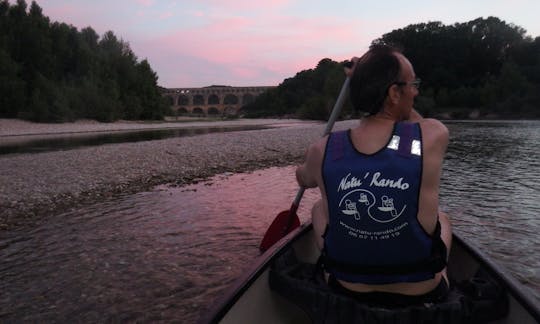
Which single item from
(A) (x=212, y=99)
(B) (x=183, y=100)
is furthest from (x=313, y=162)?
(B) (x=183, y=100)

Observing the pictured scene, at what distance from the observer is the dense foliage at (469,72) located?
9325 cm

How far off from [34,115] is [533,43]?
11347cm

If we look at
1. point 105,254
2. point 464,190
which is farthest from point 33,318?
point 464,190

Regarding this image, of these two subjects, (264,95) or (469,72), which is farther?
(264,95)

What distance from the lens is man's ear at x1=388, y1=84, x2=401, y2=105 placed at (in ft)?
8.68

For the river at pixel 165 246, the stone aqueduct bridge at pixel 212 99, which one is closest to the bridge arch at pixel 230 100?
the stone aqueduct bridge at pixel 212 99

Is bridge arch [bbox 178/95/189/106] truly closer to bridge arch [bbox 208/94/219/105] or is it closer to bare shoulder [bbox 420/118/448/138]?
bridge arch [bbox 208/94/219/105]

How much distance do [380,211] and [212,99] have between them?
191 metres

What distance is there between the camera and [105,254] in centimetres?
725

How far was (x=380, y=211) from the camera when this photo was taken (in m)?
2.40

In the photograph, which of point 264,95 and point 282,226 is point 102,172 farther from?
point 264,95

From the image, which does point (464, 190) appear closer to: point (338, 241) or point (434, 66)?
point (338, 241)

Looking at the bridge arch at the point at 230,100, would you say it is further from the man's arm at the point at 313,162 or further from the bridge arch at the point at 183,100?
the man's arm at the point at 313,162

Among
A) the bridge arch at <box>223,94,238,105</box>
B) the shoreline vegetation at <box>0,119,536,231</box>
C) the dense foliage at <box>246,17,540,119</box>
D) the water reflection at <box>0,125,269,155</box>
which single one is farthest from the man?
the bridge arch at <box>223,94,238,105</box>
